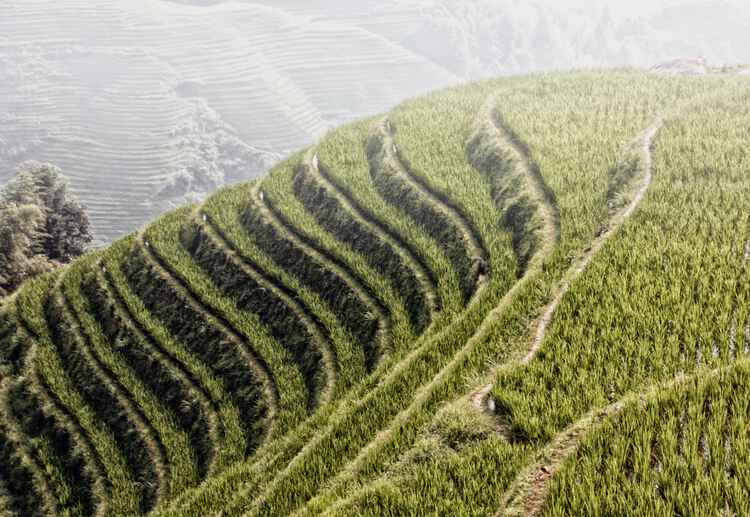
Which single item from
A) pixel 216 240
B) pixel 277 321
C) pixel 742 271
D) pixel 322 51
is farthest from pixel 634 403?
pixel 322 51

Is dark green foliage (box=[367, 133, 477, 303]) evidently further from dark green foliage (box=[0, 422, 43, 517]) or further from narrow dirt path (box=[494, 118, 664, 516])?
dark green foliage (box=[0, 422, 43, 517])

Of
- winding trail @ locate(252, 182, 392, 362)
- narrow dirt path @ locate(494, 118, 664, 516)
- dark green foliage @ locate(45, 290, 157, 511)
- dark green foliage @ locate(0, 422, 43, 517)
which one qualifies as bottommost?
dark green foliage @ locate(0, 422, 43, 517)

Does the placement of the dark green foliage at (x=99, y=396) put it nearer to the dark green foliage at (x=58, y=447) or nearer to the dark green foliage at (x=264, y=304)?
the dark green foliage at (x=58, y=447)

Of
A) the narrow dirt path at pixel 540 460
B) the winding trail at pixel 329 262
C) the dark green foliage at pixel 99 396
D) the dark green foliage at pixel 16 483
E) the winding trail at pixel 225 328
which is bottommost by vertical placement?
the dark green foliage at pixel 16 483

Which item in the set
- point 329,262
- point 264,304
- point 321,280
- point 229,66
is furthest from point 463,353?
point 229,66

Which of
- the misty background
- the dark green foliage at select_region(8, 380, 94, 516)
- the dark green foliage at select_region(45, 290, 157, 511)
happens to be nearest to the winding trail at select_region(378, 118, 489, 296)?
the dark green foliage at select_region(45, 290, 157, 511)

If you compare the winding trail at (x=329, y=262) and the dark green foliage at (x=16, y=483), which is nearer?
the dark green foliage at (x=16, y=483)

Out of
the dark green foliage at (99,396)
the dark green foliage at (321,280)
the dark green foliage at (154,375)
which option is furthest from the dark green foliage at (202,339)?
the dark green foliage at (321,280)

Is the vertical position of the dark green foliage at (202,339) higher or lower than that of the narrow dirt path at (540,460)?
lower
